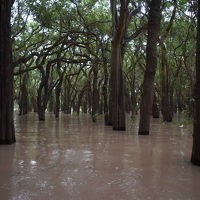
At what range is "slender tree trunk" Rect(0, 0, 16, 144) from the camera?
7613mm

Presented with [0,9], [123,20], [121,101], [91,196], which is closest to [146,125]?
[121,101]

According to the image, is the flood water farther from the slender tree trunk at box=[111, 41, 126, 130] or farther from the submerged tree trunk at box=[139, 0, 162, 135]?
the slender tree trunk at box=[111, 41, 126, 130]

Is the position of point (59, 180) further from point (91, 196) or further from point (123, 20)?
point (123, 20)

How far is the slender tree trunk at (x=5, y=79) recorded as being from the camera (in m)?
7.61

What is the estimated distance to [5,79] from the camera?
764 cm

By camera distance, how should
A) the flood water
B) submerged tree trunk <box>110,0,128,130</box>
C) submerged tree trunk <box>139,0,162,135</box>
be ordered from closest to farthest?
the flood water < submerged tree trunk <box>139,0,162,135</box> < submerged tree trunk <box>110,0,128,130</box>

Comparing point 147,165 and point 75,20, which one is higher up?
point 75,20

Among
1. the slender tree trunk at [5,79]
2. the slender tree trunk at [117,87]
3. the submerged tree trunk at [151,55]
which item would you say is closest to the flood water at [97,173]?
the slender tree trunk at [5,79]

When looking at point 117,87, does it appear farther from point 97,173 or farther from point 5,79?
point 97,173

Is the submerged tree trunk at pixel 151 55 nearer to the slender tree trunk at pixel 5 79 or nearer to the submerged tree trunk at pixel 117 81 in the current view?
the submerged tree trunk at pixel 117 81

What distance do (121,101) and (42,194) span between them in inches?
316

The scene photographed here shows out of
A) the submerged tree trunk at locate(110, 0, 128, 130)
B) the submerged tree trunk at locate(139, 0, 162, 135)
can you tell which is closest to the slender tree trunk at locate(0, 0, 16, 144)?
the submerged tree trunk at locate(139, 0, 162, 135)

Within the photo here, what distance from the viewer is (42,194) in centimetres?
367

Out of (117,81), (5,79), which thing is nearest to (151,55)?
(117,81)
